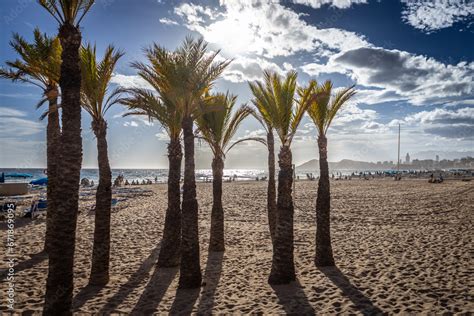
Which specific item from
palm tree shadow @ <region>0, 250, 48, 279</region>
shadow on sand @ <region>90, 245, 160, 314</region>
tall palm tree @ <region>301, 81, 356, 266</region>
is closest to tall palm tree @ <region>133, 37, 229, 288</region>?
shadow on sand @ <region>90, 245, 160, 314</region>

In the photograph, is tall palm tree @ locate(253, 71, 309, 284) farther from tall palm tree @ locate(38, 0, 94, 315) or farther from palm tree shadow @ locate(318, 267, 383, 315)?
tall palm tree @ locate(38, 0, 94, 315)

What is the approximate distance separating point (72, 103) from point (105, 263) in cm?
460

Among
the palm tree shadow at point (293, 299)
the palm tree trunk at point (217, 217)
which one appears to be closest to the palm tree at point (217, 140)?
the palm tree trunk at point (217, 217)

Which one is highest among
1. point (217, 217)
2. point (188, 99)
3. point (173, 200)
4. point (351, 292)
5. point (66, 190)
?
point (188, 99)

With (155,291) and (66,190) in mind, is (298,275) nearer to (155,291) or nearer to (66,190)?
(155,291)

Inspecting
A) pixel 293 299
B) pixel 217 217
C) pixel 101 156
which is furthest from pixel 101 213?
pixel 293 299

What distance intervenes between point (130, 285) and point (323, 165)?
642cm

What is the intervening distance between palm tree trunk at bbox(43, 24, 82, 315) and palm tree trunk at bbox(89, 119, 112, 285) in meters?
2.27

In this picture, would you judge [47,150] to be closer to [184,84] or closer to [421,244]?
[184,84]

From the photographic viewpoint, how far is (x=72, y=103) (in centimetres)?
526

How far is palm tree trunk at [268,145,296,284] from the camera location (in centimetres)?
743

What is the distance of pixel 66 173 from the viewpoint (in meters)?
5.17

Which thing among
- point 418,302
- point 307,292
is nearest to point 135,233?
point 307,292

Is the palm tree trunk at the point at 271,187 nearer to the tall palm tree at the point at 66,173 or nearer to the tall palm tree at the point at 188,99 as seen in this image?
the tall palm tree at the point at 188,99
